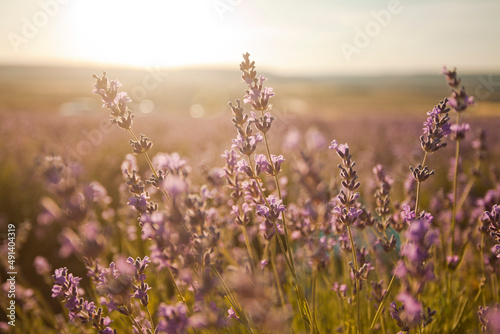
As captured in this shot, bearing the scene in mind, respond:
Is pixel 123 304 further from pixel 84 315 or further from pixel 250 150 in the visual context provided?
pixel 250 150

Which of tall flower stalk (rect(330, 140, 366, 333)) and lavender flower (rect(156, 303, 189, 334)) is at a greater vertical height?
tall flower stalk (rect(330, 140, 366, 333))

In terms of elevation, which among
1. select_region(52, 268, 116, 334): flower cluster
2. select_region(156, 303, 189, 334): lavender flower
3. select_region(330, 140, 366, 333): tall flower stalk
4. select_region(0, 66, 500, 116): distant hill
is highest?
select_region(0, 66, 500, 116): distant hill

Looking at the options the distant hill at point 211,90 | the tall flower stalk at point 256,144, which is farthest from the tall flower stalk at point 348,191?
the distant hill at point 211,90

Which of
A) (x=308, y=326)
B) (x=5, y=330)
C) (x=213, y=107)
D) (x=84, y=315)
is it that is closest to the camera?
(x=84, y=315)

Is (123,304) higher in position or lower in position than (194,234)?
lower

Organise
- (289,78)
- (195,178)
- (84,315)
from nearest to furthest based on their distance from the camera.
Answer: (84,315) → (195,178) → (289,78)

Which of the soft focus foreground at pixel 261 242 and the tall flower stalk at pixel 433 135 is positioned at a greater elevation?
the tall flower stalk at pixel 433 135

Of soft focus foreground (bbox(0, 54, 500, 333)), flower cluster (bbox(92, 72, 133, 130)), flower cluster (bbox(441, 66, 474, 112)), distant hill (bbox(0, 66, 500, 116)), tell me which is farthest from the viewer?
distant hill (bbox(0, 66, 500, 116))

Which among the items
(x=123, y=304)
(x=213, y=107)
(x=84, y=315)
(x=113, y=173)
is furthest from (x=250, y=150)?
(x=213, y=107)

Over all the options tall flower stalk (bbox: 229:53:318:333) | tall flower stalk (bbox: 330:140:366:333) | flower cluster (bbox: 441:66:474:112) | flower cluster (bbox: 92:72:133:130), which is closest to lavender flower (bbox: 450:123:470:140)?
flower cluster (bbox: 441:66:474:112)

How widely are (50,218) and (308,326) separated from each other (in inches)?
57.8

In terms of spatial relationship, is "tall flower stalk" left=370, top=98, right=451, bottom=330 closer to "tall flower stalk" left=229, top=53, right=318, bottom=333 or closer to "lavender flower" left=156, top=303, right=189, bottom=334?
"tall flower stalk" left=229, top=53, right=318, bottom=333

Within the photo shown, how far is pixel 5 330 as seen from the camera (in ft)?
11.2

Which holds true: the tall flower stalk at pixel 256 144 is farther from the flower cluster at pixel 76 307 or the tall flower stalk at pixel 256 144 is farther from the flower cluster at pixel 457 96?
the flower cluster at pixel 457 96
